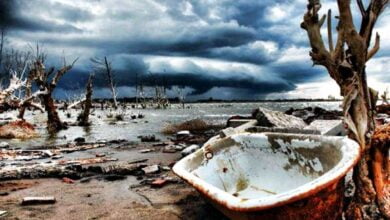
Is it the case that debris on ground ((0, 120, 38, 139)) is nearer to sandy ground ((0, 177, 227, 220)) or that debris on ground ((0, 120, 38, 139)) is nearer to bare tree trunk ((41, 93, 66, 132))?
bare tree trunk ((41, 93, 66, 132))

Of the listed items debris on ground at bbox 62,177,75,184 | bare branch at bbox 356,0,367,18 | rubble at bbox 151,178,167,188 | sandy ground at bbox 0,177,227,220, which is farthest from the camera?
debris on ground at bbox 62,177,75,184

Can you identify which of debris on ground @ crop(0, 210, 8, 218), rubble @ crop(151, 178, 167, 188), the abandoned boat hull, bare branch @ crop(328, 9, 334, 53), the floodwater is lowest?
the floodwater

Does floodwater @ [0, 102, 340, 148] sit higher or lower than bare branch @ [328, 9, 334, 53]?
lower

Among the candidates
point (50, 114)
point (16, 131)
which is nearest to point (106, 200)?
point (16, 131)

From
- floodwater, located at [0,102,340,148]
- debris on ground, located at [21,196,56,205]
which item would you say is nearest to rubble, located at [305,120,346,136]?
debris on ground, located at [21,196,56,205]

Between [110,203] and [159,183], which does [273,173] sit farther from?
[110,203]

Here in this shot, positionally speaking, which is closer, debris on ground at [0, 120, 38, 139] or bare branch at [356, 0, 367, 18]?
bare branch at [356, 0, 367, 18]

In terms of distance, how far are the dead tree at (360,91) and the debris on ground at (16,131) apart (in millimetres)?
16426

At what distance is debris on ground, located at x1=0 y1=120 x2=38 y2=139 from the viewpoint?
17.3 metres

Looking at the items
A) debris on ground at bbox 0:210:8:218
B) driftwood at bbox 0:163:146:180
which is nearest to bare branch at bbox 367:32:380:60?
driftwood at bbox 0:163:146:180

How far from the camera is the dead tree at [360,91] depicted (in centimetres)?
372

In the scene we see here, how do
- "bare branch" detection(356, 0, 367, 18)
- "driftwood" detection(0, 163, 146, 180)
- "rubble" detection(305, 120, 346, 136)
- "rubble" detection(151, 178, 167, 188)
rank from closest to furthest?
"bare branch" detection(356, 0, 367, 18)
"rubble" detection(151, 178, 167, 188)
"driftwood" detection(0, 163, 146, 180)
"rubble" detection(305, 120, 346, 136)

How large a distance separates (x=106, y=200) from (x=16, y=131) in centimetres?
1421

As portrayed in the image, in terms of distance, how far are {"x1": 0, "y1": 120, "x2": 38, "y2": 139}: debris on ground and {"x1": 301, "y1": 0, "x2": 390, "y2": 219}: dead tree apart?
53.9 feet
